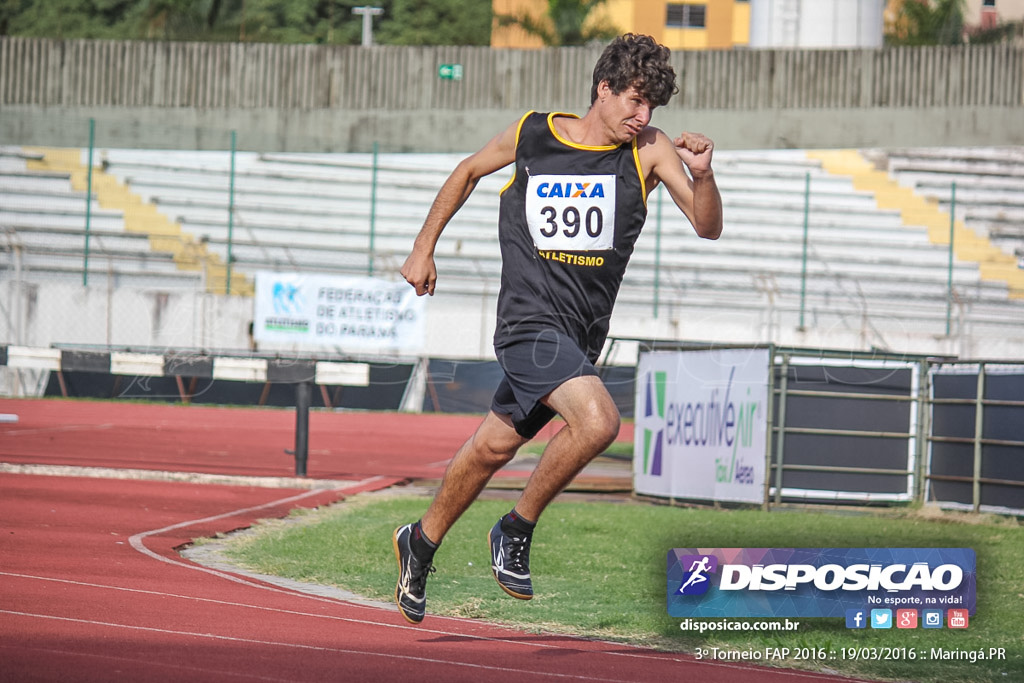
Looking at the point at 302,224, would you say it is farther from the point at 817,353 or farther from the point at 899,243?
the point at 817,353

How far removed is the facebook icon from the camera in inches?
213

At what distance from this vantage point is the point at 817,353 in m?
12.7

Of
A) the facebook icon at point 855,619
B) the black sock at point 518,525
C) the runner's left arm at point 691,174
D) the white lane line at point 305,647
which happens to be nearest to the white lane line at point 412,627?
the facebook icon at point 855,619

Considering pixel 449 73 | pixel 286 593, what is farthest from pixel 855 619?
pixel 449 73

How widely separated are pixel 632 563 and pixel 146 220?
68.8 feet

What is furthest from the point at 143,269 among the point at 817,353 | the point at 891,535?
the point at 891,535

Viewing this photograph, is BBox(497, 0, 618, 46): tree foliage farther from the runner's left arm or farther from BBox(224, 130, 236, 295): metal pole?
the runner's left arm

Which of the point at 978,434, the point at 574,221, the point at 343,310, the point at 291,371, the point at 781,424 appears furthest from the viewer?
the point at 343,310

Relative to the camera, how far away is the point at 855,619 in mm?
5445

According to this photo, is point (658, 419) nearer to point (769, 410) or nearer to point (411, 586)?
point (769, 410)

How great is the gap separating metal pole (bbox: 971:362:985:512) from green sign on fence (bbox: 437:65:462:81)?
21102mm

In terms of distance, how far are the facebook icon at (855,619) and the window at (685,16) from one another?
160 feet

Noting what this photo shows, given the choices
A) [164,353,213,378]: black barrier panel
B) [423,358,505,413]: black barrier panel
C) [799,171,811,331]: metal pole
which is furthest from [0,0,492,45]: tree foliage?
[164,353,213,378]: black barrier panel

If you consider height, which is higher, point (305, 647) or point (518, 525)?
point (518, 525)
